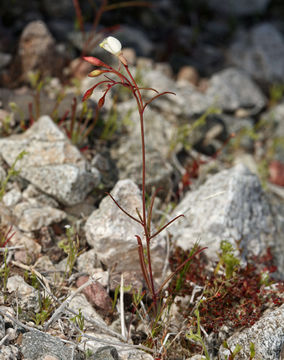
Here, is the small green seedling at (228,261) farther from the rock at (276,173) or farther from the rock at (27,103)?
the rock at (276,173)

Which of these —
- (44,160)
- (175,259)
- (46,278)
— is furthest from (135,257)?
(44,160)

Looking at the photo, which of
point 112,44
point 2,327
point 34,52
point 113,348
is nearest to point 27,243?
point 2,327

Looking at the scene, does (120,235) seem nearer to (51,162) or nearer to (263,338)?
(51,162)

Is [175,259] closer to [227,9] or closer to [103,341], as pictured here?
[103,341]

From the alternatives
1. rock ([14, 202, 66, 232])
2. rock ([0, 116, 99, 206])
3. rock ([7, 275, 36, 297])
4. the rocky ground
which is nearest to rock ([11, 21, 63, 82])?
the rocky ground

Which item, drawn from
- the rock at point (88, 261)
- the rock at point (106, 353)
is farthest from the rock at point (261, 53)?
the rock at point (106, 353)
